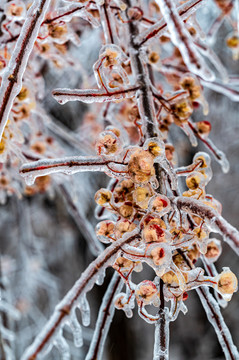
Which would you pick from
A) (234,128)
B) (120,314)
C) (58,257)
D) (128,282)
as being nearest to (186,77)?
(128,282)

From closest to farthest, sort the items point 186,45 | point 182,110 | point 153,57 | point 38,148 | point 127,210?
point 186,45, point 127,210, point 182,110, point 153,57, point 38,148

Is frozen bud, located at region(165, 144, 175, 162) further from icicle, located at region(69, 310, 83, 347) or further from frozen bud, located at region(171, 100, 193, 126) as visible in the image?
icicle, located at region(69, 310, 83, 347)

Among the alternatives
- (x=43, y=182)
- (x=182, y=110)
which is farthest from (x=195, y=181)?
(x=43, y=182)

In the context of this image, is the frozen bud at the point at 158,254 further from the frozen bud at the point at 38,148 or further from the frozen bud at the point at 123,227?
the frozen bud at the point at 38,148

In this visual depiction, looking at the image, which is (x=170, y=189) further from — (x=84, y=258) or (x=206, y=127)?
(x=84, y=258)

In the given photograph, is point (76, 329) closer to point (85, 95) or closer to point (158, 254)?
point (158, 254)
